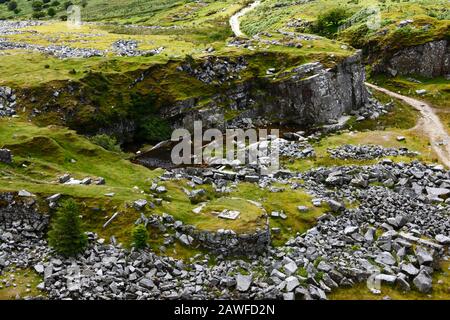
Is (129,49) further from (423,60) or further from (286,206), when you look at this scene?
(423,60)

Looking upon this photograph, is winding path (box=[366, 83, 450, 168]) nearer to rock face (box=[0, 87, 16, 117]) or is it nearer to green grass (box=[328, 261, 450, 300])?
green grass (box=[328, 261, 450, 300])

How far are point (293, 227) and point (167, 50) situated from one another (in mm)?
56849

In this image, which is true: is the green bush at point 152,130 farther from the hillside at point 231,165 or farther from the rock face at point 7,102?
the rock face at point 7,102

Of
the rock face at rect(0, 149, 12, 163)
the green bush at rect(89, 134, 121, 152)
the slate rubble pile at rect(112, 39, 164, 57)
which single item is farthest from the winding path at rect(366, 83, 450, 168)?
the rock face at rect(0, 149, 12, 163)

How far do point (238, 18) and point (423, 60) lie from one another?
7259 centimetres

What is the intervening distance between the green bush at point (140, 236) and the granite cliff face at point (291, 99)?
38306 millimetres

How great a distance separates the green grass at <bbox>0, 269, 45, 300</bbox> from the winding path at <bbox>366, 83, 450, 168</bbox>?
49.2 m

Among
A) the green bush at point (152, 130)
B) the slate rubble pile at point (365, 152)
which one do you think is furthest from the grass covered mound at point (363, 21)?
the green bush at point (152, 130)

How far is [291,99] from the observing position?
76.9m

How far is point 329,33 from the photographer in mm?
116000

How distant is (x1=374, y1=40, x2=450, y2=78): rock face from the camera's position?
92.5 meters

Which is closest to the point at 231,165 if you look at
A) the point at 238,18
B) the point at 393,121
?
the point at 393,121
